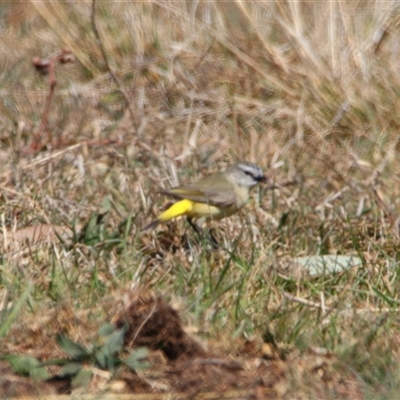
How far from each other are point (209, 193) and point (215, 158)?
3.04ft

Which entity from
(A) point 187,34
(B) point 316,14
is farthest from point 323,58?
(A) point 187,34

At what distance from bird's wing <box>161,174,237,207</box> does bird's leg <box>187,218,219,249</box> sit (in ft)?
0.44

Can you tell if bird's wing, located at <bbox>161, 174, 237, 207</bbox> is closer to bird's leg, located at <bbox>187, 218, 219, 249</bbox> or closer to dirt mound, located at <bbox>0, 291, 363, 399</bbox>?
bird's leg, located at <bbox>187, 218, 219, 249</bbox>

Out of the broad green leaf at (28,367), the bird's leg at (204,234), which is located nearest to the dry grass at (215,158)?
the bird's leg at (204,234)

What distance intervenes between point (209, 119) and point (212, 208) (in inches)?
60.6

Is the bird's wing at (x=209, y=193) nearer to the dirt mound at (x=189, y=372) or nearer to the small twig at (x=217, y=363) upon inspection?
the dirt mound at (x=189, y=372)

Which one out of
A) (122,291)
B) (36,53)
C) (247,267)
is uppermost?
(122,291)

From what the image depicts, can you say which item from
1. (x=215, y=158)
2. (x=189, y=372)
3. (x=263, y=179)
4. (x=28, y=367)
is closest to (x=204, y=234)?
(x=263, y=179)

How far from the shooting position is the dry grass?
427cm

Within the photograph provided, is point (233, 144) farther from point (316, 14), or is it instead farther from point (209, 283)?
point (209, 283)

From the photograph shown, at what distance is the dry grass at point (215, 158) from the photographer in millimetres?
4273

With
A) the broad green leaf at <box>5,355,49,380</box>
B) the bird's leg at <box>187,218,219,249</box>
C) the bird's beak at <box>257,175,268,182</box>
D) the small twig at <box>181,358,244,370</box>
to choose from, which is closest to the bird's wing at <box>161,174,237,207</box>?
the bird's leg at <box>187,218,219,249</box>

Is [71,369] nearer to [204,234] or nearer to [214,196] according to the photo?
[204,234]

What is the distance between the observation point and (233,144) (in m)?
7.06
